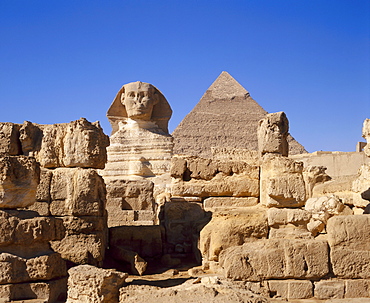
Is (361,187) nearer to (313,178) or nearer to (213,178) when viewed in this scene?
(213,178)

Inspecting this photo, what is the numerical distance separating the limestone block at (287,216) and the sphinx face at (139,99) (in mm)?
11191

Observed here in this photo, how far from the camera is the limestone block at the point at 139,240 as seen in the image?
670cm

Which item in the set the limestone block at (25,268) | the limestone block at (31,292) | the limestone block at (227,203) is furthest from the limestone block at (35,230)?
the limestone block at (227,203)

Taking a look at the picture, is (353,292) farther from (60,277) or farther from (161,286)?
(60,277)

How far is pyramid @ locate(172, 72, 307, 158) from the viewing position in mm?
91875

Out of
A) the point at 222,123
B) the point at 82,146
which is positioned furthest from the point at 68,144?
the point at 222,123

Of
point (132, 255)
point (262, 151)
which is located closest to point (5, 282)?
point (132, 255)

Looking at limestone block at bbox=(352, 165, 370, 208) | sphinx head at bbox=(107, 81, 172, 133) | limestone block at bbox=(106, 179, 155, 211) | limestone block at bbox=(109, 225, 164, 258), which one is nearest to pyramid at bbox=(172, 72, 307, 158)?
sphinx head at bbox=(107, 81, 172, 133)

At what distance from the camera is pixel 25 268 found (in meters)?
4.70

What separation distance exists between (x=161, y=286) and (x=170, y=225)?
217cm

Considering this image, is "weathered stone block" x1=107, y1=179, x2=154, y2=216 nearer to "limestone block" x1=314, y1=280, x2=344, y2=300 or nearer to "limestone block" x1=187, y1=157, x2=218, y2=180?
"limestone block" x1=187, y1=157, x2=218, y2=180

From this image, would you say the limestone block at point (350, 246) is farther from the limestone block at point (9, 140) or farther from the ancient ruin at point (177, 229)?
the limestone block at point (9, 140)

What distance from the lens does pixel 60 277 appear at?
5.03 metres

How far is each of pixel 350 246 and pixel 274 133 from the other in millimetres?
3722
